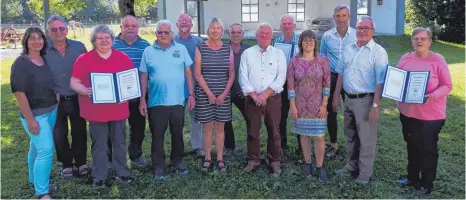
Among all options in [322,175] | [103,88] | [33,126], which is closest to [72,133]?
[33,126]

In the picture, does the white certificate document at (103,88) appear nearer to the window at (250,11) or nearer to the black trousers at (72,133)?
the black trousers at (72,133)

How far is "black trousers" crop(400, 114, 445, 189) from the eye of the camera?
4211mm

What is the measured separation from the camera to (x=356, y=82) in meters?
4.45

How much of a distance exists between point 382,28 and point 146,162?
63.1ft

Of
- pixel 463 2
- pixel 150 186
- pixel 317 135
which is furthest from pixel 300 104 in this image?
pixel 463 2

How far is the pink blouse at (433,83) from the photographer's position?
4.05 meters

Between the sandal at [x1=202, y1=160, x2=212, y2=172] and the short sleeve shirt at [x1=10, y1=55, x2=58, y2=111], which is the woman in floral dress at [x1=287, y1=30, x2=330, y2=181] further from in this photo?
the short sleeve shirt at [x1=10, y1=55, x2=58, y2=111]

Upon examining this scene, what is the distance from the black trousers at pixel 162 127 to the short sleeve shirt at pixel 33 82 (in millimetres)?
1108

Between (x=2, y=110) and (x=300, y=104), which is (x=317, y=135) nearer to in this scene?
(x=300, y=104)

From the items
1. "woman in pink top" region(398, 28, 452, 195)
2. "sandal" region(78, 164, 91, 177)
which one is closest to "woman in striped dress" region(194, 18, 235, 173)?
"sandal" region(78, 164, 91, 177)

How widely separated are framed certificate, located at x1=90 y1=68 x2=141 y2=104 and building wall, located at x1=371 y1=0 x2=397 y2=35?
62.6 feet

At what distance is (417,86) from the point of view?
403cm

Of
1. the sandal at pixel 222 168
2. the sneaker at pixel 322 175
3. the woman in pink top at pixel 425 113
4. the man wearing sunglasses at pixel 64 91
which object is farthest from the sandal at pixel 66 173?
the woman in pink top at pixel 425 113

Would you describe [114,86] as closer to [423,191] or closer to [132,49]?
[132,49]
